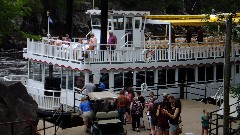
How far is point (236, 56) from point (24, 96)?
593 inches

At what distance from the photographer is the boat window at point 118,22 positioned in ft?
86.9

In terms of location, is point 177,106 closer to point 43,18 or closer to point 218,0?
point 218,0

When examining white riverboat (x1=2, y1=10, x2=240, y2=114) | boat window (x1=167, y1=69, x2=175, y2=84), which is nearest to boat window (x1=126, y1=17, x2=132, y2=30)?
white riverboat (x1=2, y1=10, x2=240, y2=114)

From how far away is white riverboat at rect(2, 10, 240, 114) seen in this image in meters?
23.7

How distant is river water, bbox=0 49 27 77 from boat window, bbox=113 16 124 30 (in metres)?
21.1

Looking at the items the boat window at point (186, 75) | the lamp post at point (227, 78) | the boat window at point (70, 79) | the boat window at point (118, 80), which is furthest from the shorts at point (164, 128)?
the boat window at point (186, 75)

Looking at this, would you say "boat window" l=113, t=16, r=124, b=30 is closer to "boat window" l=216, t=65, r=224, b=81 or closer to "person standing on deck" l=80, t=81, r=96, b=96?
"person standing on deck" l=80, t=81, r=96, b=96

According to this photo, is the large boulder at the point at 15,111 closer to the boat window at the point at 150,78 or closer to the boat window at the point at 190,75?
the boat window at the point at 150,78

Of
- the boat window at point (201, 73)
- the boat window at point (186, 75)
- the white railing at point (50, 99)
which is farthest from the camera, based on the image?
the boat window at point (201, 73)

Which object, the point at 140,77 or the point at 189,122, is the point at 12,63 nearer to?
the point at 140,77

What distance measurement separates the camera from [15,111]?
57.6ft

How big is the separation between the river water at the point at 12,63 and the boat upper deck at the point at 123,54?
66.5 ft

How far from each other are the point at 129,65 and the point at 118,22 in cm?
323

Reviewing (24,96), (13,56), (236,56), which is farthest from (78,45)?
(13,56)
